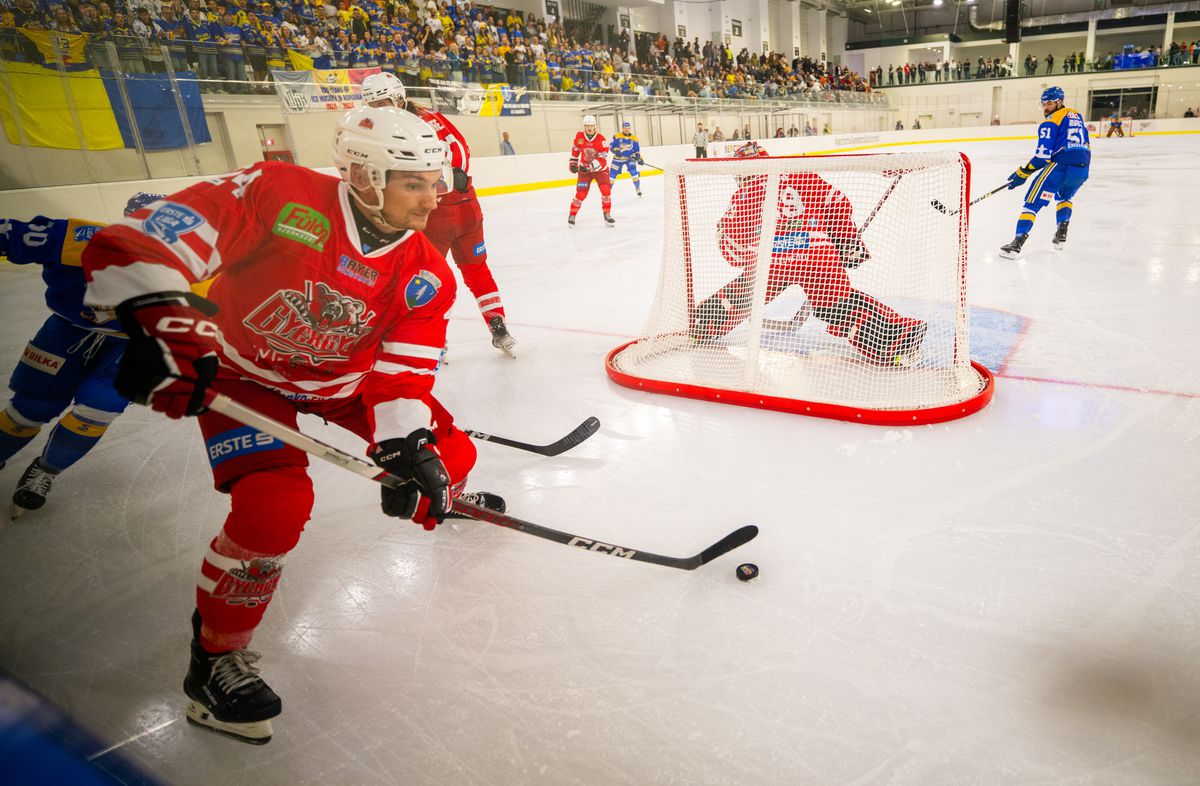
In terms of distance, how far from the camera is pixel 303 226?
130cm

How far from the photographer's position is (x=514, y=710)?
1.27 meters

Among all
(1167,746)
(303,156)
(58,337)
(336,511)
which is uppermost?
(303,156)

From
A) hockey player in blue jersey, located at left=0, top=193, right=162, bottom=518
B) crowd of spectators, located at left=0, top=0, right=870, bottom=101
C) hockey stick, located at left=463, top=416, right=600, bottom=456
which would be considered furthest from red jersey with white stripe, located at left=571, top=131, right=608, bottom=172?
hockey player in blue jersey, located at left=0, top=193, right=162, bottom=518

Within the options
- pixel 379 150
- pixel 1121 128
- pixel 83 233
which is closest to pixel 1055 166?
pixel 379 150

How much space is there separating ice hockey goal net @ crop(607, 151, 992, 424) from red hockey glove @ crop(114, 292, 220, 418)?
6.28 feet

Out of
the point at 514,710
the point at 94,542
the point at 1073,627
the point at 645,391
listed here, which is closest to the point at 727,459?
the point at 645,391

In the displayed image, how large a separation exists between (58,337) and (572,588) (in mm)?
1664

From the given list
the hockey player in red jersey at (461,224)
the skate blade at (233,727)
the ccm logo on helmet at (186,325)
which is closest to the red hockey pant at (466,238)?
the hockey player in red jersey at (461,224)

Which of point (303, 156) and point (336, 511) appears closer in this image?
point (336, 511)

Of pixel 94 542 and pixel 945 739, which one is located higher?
pixel 94 542

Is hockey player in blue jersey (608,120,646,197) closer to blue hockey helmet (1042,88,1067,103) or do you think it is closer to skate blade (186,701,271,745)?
blue hockey helmet (1042,88,1067,103)

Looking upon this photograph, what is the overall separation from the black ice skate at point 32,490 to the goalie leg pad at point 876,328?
284 centimetres

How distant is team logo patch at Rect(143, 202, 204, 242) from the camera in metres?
1.11

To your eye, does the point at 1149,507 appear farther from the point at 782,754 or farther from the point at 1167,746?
the point at 782,754
